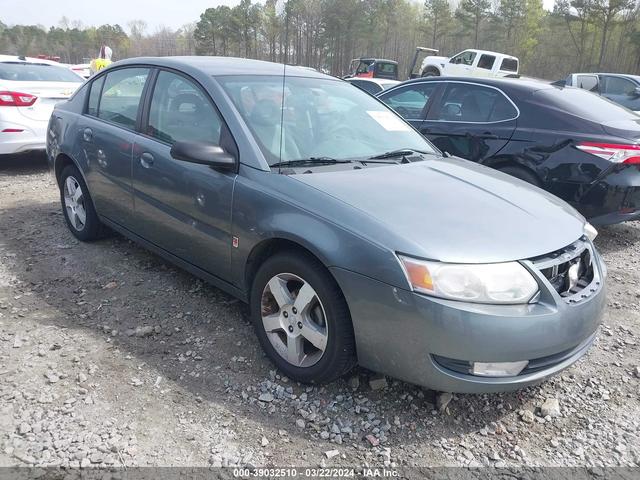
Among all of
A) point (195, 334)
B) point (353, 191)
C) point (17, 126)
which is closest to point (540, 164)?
point (353, 191)

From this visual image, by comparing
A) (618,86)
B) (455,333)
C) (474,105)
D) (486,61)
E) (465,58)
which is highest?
(465,58)

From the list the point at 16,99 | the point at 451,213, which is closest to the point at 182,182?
the point at 451,213

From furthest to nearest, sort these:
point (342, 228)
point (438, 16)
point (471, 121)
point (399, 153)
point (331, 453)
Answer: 1. point (438, 16)
2. point (471, 121)
3. point (399, 153)
4. point (342, 228)
5. point (331, 453)

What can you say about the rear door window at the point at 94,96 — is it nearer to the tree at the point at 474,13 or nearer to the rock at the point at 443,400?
the rock at the point at 443,400

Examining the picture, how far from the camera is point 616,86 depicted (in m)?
14.3

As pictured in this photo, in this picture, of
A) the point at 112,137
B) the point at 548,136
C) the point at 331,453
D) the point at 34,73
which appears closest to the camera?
the point at 331,453

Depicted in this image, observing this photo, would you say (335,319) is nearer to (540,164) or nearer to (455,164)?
(455,164)

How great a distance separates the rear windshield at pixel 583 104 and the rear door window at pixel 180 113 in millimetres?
3383

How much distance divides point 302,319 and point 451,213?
910 mm

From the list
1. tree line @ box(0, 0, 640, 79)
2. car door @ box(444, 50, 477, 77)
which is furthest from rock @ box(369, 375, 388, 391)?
tree line @ box(0, 0, 640, 79)

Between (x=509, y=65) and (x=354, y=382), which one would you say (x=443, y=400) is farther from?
(x=509, y=65)

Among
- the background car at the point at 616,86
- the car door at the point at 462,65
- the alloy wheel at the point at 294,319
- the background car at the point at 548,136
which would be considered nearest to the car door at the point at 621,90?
the background car at the point at 616,86

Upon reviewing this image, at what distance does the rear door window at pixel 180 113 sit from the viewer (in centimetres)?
307

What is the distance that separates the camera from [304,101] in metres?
3.26
